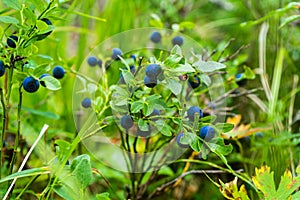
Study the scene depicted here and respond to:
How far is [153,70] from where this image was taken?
1.81ft

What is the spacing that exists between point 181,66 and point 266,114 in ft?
1.84

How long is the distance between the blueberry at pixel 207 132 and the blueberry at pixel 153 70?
91 mm

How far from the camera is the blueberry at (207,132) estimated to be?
0.55 m

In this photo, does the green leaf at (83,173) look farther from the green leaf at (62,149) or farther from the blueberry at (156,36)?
the blueberry at (156,36)

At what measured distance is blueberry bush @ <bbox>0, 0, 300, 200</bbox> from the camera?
565mm

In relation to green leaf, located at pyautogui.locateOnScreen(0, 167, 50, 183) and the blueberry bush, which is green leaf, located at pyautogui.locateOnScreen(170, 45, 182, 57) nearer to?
the blueberry bush

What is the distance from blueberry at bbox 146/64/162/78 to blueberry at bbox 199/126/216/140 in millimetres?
91

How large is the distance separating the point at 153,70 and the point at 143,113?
0.21ft

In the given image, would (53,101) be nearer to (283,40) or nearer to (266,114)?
(266,114)

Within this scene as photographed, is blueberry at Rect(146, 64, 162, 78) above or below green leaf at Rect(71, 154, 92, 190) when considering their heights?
above

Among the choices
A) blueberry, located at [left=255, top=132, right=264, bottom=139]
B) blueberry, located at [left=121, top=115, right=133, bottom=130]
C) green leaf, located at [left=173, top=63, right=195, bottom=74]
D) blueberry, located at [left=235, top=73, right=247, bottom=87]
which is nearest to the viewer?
green leaf, located at [left=173, top=63, right=195, bottom=74]

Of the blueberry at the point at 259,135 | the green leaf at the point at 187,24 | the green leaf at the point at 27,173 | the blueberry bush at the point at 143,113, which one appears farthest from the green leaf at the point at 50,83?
the blueberry at the point at 259,135

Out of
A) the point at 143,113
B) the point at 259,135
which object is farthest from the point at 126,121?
the point at 259,135

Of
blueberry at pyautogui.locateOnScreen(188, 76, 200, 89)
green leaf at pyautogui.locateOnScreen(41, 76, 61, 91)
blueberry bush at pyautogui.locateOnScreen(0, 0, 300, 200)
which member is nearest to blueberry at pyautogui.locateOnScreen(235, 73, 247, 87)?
blueberry bush at pyautogui.locateOnScreen(0, 0, 300, 200)
